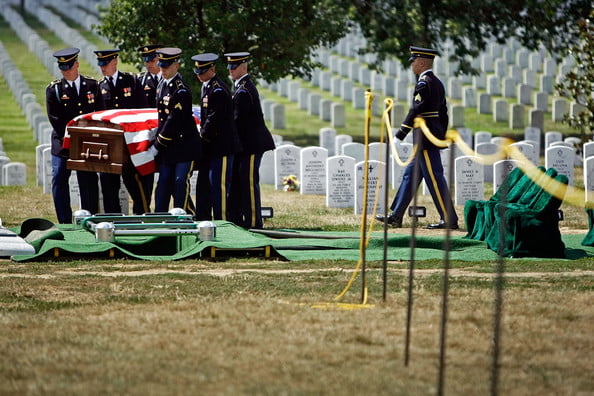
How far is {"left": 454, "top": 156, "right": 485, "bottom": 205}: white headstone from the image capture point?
1488 centimetres

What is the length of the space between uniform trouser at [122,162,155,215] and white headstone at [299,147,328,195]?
4324 mm

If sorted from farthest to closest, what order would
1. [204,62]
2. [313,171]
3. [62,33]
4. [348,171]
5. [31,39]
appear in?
[62,33] < [31,39] < [313,171] < [348,171] < [204,62]

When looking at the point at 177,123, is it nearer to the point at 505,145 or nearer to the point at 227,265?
the point at 227,265

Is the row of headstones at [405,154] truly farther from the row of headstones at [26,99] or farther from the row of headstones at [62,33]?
the row of headstones at [62,33]

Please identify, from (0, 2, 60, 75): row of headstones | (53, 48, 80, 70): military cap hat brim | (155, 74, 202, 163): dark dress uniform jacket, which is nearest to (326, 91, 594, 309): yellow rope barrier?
(155, 74, 202, 163): dark dress uniform jacket

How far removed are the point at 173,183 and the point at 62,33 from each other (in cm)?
3311

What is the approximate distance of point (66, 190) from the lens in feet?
40.8

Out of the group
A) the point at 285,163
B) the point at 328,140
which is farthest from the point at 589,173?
the point at 328,140

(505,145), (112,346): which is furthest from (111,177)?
(505,145)

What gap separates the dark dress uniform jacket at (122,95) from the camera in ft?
41.0

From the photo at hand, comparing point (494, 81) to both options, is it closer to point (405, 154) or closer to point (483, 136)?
point (483, 136)

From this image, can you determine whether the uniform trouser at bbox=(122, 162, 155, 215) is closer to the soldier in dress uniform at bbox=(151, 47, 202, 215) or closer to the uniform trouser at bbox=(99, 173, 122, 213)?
the uniform trouser at bbox=(99, 173, 122, 213)

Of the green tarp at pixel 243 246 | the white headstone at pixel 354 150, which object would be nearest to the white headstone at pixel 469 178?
the white headstone at pixel 354 150

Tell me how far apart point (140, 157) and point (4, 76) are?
82.1ft
